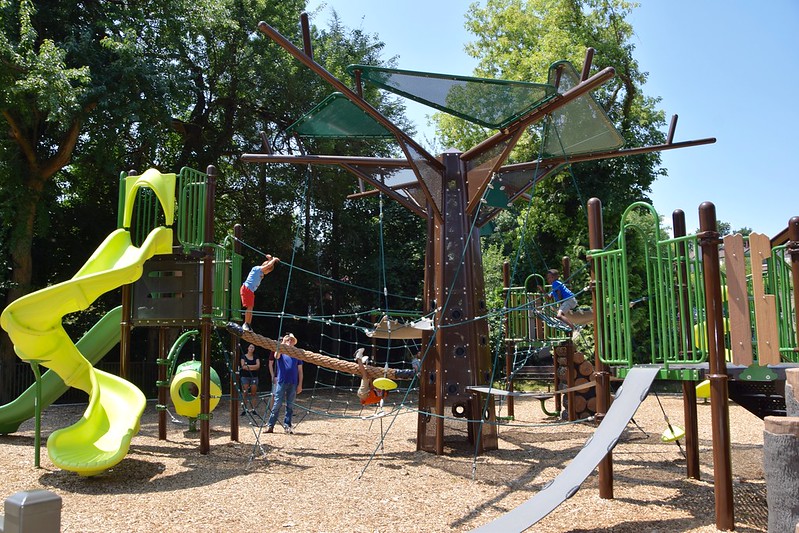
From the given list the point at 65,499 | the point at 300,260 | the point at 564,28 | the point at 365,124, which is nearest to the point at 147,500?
the point at 65,499

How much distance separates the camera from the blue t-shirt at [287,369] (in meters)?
10.1

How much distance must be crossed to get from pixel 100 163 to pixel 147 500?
12.2 metres

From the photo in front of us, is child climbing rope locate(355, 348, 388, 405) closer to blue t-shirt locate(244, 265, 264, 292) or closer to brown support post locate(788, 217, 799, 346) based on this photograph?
blue t-shirt locate(244, 265, 264, 292)

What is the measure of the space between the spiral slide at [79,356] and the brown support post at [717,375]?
5796 millimetres

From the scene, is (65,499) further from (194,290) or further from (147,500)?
(194,290)

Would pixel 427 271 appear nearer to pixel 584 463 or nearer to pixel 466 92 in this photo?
pixel 466 92

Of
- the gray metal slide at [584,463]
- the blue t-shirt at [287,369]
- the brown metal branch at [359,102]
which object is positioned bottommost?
the gray metal slide at [584,463]

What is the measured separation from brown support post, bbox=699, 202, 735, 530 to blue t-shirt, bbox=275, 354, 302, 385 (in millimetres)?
6476

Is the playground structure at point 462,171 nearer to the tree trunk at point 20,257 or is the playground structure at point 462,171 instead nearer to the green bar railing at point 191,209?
the green bar railing at point 191,209

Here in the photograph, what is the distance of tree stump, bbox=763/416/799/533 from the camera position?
12.8 feet

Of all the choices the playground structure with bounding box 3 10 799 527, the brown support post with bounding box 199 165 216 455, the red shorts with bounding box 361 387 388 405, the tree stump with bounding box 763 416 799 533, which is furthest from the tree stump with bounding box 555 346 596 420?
the tree stump with bounding box 763 416 799 533

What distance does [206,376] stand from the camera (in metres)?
8.77

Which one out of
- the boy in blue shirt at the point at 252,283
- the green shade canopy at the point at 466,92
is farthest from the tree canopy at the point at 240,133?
the green shade canopy at the point at 466,92

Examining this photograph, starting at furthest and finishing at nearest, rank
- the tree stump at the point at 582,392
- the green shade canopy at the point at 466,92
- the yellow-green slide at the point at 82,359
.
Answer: the tree stump at the point at 582,392
the green shade canopy at the point at 466,92
the yellow-green slide at the point at 82,359
